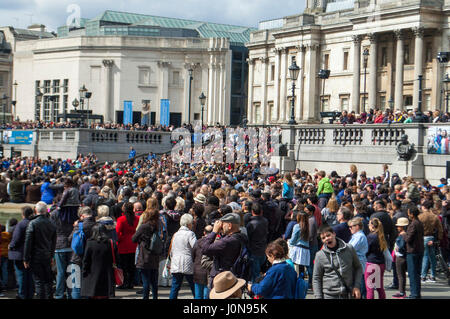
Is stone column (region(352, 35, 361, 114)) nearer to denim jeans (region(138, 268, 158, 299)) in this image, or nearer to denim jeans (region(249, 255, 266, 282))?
denim jeans (region(249, 255, 266, 282))

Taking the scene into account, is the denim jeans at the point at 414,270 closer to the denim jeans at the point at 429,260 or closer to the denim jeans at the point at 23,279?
the denim jeans at the point at 429,260

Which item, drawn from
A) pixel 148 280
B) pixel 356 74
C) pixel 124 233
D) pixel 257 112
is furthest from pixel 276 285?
pixel 257 112

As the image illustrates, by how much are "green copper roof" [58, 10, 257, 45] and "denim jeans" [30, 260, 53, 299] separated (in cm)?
7676

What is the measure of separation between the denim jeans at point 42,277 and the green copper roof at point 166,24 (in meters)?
76.8

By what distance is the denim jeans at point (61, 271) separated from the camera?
47.8 ft

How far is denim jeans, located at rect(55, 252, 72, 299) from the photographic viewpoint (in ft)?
47.8

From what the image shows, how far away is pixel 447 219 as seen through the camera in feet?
60.4

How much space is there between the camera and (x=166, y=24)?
96812 millimetres

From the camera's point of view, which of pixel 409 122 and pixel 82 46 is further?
pixel 82 46

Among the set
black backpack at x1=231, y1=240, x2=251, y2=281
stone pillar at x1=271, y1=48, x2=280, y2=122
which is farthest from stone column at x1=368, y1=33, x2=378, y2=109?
black backpack at x1=231, y1=240, x2=251, y2=281

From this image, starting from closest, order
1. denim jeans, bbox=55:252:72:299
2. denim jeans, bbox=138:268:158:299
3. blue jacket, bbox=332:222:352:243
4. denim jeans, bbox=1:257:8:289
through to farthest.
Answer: denim jeans, bbox=138:268:158:299 < denim jeans, bbox=55:252:72:299 < blue jacket, bbox=332:222:352:243 < denim jeans, bbox=1:257:8:289

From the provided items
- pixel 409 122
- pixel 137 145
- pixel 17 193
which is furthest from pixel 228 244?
pixel 137 145
